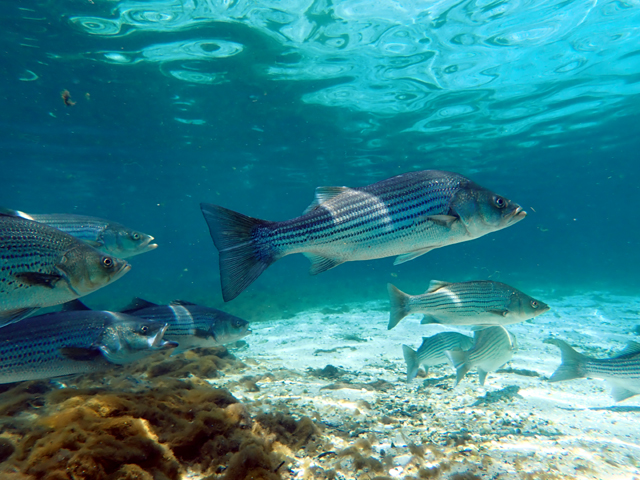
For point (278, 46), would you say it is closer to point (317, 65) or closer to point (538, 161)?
point (317, 65)

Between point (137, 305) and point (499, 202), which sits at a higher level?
point (499, 202)

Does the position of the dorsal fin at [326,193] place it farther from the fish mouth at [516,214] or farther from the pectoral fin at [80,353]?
the pectoral fin at [80,353]

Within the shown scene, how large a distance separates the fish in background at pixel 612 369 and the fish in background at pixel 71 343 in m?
5.35

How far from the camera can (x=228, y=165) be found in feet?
102

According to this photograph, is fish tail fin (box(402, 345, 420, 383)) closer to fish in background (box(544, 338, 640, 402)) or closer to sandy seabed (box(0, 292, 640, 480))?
sandy seabed (box(0, 292, 640, 480))

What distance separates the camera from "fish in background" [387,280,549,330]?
13.9ft

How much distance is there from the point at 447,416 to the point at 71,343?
450cm

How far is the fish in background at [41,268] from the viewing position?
2.58 metres

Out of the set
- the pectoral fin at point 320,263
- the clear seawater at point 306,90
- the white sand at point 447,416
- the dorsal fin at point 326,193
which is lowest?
the white sand at point 447,416

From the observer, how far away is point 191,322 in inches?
178

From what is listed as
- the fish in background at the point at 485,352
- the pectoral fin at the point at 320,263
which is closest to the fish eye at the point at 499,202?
the pectoral fin at the point at 320,263

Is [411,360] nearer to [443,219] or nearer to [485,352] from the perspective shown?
[485,352]

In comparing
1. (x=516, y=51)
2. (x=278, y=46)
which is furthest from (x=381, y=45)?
(x=516, y=51)

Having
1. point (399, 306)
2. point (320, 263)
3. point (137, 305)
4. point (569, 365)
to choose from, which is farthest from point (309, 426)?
point (569, 365)
